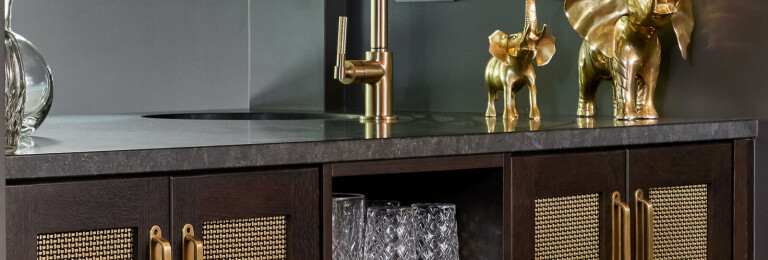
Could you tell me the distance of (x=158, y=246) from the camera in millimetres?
1037

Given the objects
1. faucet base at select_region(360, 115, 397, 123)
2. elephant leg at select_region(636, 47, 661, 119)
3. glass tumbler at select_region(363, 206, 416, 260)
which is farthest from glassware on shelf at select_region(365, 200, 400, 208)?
elephant leg at select_region(636, 47, 661, 119)

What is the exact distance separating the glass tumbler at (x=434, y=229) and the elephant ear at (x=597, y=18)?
0.52 metres

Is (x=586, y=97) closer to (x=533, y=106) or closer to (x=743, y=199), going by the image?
(x=533, y=106)

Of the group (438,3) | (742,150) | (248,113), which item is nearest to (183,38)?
(248,113)

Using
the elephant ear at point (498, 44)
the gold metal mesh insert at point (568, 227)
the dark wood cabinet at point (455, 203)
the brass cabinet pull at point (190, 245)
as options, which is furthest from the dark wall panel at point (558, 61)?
the brass cabinet pull at point (190, 245)

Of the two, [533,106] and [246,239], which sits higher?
[533,106]

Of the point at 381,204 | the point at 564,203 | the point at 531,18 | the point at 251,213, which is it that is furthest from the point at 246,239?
the point at 531,18

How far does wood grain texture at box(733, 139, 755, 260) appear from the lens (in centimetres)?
155

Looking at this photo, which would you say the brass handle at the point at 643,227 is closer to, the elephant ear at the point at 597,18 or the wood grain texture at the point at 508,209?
the wood grain texture at the point at 508,209

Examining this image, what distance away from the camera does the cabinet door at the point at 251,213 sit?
41.9 inches

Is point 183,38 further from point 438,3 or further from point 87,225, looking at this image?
point 87,225

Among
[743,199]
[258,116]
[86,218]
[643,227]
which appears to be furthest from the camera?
[258,116]

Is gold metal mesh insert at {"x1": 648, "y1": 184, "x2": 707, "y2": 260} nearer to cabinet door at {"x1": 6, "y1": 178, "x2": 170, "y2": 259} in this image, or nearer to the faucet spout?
the faucet spout

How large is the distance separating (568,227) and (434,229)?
21 centimetres
